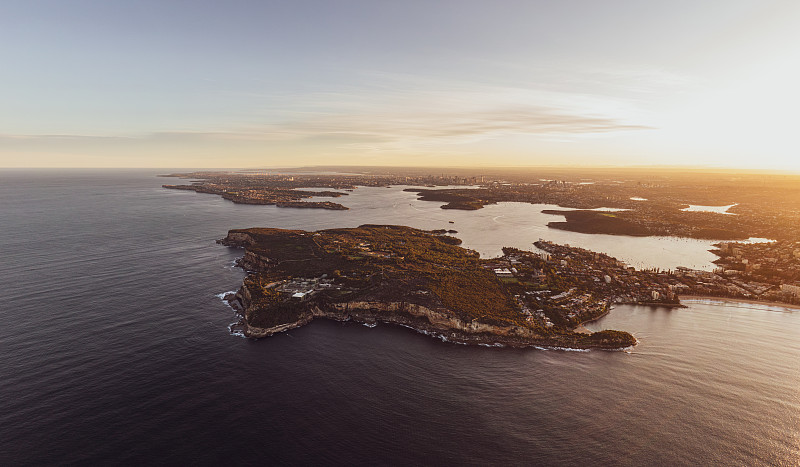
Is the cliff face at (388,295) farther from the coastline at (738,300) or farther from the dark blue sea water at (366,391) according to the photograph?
the coastline at (738,300)

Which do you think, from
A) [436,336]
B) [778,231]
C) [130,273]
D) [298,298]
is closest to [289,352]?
[298,298]

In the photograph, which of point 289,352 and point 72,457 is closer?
point 72,457

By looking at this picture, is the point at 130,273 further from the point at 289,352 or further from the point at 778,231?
the point at 778,231

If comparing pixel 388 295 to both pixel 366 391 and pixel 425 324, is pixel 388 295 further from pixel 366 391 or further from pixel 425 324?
pixel 366 391

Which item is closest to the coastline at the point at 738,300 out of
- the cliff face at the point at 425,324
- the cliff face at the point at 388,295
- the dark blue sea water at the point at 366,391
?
the dark blue sea water at the point at 366,391

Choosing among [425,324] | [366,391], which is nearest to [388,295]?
[425,324]

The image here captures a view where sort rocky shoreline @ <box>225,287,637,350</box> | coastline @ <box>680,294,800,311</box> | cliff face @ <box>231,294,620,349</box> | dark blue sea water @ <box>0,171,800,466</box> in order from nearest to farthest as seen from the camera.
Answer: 1. dark blue sea water @ <box>0,171,800,466</box>
2. rocky shoreline @ <box>225,287,637,350</box>
3. cliff face @ <box>231,294,620,349</box>
4. coastline @ <box>680,294,800,311</box>

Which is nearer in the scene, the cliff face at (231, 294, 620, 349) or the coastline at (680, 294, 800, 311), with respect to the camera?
the cliff face at (231, 294, 620, 349)

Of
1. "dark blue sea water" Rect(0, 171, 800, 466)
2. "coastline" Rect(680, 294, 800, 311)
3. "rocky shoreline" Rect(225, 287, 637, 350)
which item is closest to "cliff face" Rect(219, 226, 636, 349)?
"rocky shoreline" Rect(225, 287, 637, 350)

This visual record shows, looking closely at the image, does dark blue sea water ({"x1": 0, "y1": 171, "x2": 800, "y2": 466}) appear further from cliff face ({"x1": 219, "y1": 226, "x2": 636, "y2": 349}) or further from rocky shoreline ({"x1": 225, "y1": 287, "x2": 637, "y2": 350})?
cliff face ({"x1": 219, "y1": 226, "x2": 636, "y2": 349})
